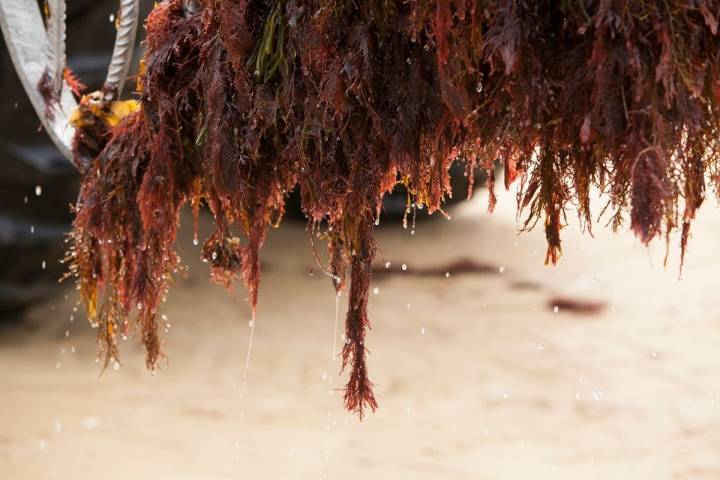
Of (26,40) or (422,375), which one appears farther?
(422,375)

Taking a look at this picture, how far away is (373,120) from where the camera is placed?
977 millimetres

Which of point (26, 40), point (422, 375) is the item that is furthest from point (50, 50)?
point (422, 375)

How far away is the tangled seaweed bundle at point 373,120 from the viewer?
80 cm

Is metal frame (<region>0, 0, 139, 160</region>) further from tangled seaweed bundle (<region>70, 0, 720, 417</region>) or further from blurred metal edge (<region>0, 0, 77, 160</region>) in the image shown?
tangled seaweed bundle (<region>70, 0, 720, 417</region>)

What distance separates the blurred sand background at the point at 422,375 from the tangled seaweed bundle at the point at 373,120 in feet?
5.23

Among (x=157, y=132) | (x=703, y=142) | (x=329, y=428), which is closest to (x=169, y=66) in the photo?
(x=157, y=132)

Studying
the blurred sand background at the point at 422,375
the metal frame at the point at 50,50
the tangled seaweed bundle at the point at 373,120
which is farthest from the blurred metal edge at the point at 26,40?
the blurred sand background at the point at 422,375

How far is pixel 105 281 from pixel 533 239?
283 centimetres

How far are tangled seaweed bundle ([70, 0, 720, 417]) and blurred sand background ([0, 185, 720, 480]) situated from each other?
62.8 inches

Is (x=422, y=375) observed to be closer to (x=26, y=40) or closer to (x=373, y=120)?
(x=26, y=40)

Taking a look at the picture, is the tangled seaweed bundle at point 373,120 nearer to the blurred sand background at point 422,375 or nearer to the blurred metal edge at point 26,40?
the blurred metal edge at point 26,40

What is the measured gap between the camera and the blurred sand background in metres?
2.81

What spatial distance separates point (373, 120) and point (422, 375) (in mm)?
2424

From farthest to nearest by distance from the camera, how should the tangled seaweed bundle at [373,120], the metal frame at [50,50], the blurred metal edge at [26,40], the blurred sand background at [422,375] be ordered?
the blurred sand background at [422,375]
the blurred metal edge at [26,40]
the metal frame at [50,50]
the tangled seaweed bundle at [373,120]
